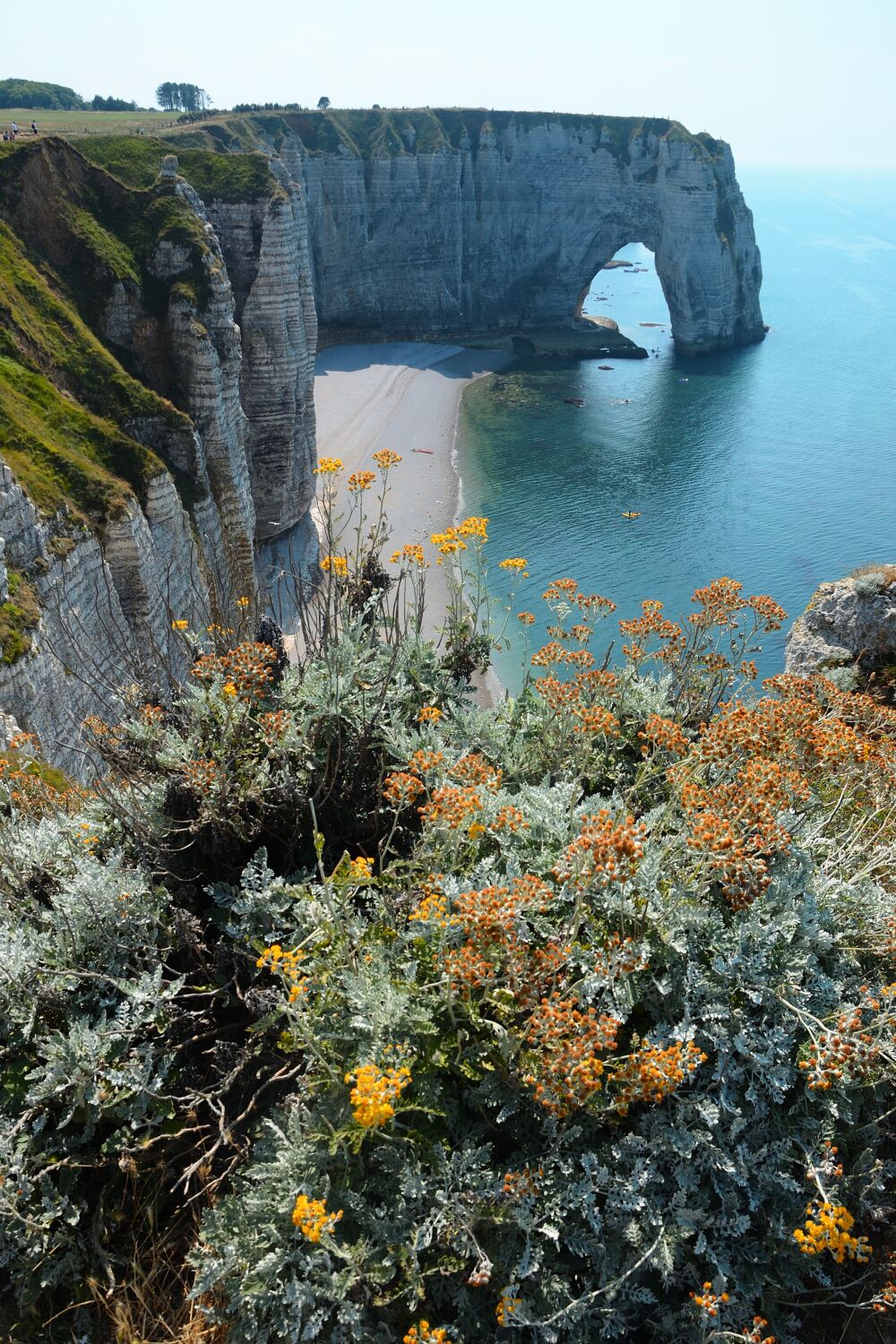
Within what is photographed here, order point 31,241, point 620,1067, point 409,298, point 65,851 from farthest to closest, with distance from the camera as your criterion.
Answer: point 409,298, point 31,241, point 65,851, point 620,1067

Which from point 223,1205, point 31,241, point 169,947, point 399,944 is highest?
point 31,241

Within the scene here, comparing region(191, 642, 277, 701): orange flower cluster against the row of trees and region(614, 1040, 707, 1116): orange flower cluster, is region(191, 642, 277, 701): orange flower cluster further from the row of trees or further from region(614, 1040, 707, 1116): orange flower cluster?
the row of trees

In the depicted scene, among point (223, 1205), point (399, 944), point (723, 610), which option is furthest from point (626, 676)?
point (223, 1205)

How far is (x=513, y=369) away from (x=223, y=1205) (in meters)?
73.5

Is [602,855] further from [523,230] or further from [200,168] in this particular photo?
[523,230]

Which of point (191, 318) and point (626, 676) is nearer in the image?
point (626, 676)

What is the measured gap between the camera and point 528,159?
3061 inches

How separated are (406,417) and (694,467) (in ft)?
64.0

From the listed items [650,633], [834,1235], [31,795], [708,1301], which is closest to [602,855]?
[834,1235]

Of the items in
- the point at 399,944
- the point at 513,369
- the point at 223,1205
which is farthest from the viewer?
the point at 513,369

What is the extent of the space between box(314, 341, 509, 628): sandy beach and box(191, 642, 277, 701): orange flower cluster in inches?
1060

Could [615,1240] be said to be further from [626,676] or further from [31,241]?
[31,241]

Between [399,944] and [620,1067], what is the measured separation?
145 centimetres

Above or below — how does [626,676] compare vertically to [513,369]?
above
